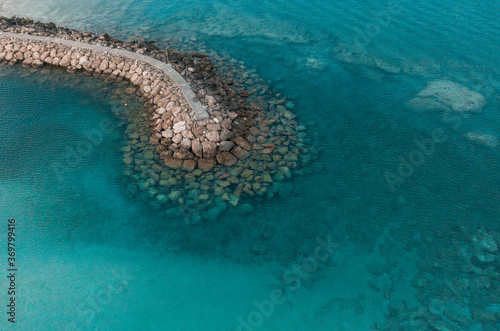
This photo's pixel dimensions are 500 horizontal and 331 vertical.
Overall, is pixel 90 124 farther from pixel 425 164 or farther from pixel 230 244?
pixel 425 164

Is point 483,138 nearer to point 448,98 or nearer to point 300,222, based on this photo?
point 448,98

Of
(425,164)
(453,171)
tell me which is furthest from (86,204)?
(453,171)

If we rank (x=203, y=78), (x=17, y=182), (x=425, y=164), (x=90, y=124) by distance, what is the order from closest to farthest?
(x=17, y=182)
(x=425, y=164)
(x=90, y=124)
(x=203, y=78)

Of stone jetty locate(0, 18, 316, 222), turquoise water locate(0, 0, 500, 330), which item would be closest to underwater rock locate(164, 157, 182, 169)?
stone jetty locate(0, 18, 316, 222)

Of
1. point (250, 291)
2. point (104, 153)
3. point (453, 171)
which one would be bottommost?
point (250, 291)

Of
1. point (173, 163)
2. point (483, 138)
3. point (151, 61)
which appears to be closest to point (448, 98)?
point (483, 138)

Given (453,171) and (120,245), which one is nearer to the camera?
(120,245)

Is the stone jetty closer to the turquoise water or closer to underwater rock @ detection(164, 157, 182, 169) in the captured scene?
underwater rock @ detection(164, 157, 182, 169)

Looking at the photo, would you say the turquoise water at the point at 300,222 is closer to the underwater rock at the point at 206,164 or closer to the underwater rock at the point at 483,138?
the underwater rock at the point at 483,138
